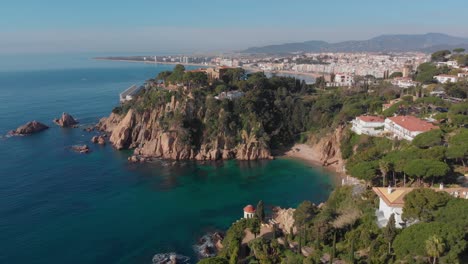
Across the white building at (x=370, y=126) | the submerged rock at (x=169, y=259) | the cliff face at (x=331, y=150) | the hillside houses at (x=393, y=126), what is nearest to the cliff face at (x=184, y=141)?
the cliff face at (x=331, y=150)

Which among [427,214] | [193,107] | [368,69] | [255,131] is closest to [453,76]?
[255,131]

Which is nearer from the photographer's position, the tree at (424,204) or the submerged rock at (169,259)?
the tree at (424,204)

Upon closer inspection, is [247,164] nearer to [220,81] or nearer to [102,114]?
[220,81]

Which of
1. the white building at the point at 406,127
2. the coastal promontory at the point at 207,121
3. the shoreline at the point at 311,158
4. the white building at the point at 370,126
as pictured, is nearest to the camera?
the white building at the point at 406,127

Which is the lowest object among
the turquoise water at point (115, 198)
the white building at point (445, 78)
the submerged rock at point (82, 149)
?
the turquoise water at point (115, 198)

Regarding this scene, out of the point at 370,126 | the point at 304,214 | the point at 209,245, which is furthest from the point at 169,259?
the point at 370,126

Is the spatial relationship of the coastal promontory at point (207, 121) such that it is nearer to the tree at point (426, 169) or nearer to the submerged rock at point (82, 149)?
the submerged rock at point (82, 149)
